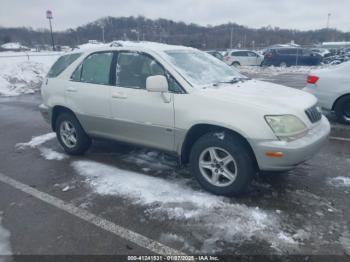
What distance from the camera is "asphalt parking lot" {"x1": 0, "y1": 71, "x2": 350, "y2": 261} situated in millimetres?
2824

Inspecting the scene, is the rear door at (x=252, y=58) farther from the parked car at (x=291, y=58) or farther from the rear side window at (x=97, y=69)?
the rear side window at (x=97, y=69)

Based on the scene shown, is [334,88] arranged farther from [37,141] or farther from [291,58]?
[291,58]

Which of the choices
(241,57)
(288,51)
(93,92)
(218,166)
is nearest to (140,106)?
(93,92)

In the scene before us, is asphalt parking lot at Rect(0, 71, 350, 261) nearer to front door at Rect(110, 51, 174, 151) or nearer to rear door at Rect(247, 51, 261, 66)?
front door at Rect(110, 51, 174, 151)

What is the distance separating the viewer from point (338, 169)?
14.4 ft

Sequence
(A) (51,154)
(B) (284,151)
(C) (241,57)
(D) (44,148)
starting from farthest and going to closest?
(C) (241,57)
(D) (44,148)
(A) (51,154)
(B) (284,151)

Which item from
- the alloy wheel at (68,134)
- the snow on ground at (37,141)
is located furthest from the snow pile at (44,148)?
the alloy wheel at (68,134)

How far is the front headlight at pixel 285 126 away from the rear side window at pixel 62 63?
3296 millimetres

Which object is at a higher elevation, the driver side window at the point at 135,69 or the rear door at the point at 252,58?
the driver side window at the point at 135,69

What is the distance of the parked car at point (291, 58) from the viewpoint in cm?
2439

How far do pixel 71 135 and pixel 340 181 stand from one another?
416cm

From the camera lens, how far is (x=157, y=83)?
3.62 metres

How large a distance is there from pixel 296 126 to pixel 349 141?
3.02m

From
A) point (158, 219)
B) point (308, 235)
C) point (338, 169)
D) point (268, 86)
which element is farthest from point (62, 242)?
point (338, 169)
